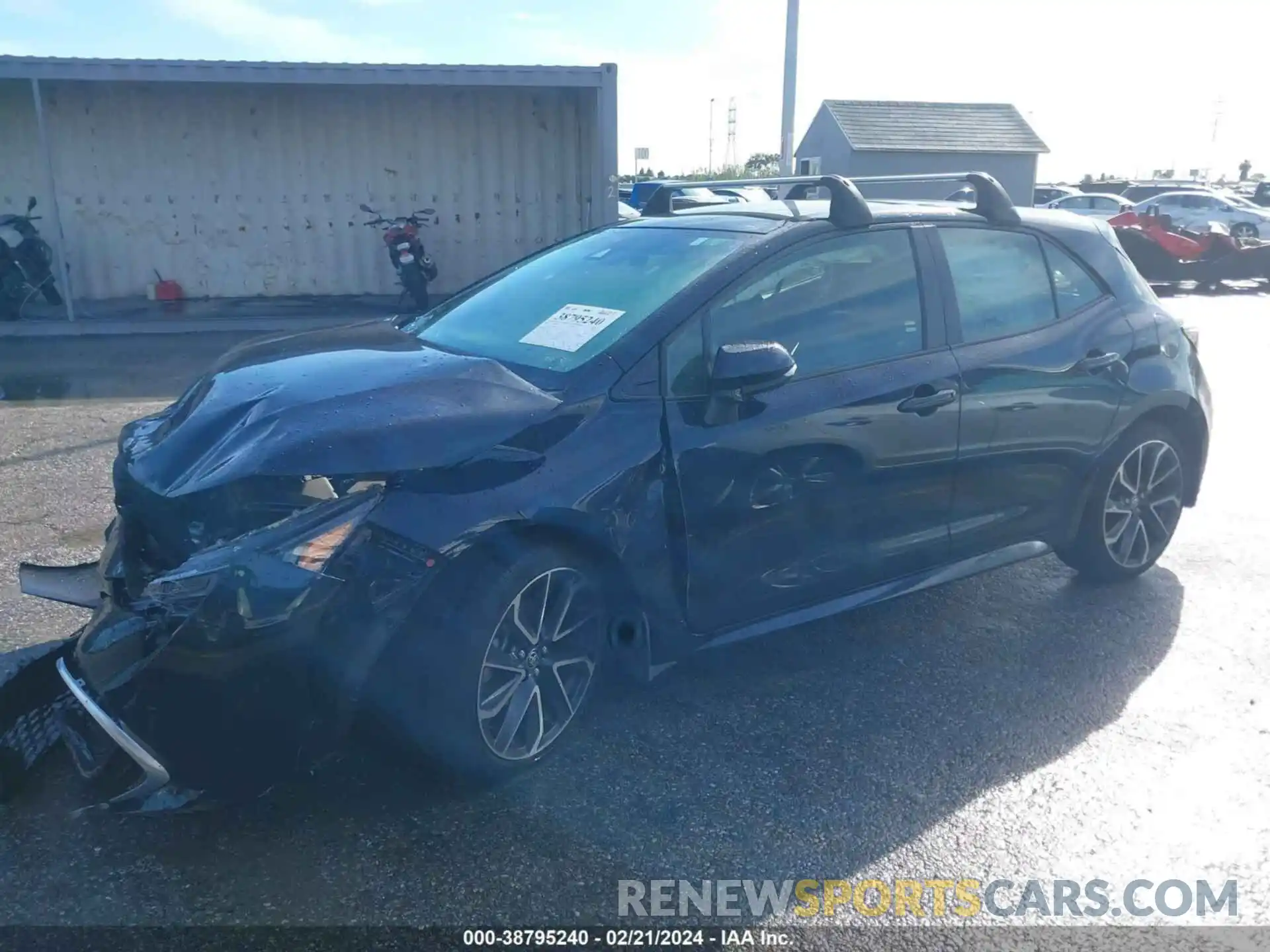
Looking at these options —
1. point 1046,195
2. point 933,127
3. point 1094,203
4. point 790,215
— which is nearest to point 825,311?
point 790,215

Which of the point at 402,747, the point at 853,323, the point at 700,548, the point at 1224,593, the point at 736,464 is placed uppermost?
the point at 853,323

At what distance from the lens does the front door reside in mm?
3467

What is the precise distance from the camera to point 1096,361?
4465mm

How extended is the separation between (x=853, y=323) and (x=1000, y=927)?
6.70ft

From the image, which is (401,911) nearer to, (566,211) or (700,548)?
(700,548)

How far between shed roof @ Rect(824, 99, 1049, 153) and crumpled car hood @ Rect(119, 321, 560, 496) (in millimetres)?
29382

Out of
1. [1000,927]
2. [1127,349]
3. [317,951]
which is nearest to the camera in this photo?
[317,951]

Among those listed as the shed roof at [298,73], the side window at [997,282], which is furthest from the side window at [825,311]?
the shed roof at [298,73]

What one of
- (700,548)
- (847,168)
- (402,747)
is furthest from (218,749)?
(847,168)

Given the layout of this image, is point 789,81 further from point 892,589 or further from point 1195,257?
point 892,589

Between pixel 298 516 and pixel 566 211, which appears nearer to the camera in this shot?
pixel 298 516

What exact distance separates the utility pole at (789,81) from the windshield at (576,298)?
39.5 feet

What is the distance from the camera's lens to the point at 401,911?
2707 millimetres

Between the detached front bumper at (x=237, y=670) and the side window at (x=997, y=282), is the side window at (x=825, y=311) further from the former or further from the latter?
the detached front bumper at (x=237, y=670)
